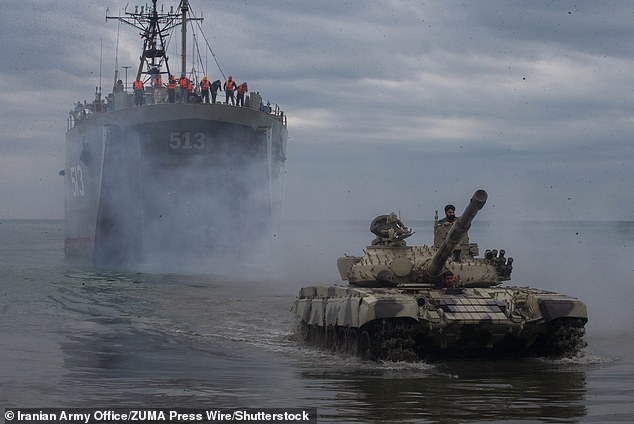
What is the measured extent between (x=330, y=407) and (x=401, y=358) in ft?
12.2

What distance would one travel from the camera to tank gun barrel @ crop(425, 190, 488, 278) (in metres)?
16.0

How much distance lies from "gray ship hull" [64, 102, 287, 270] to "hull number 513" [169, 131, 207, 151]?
3 cm

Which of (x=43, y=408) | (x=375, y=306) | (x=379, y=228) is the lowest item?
(x=43, y=408)

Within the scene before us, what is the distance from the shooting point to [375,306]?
16.1m

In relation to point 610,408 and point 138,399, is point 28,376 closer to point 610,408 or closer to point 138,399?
point 138,399

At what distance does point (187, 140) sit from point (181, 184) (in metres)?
1.55

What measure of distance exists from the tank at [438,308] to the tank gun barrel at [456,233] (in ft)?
0.05

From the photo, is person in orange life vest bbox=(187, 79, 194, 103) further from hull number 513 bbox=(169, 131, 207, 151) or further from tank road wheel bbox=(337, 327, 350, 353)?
tank road wheel bbox=(337, 327, 350, 353)

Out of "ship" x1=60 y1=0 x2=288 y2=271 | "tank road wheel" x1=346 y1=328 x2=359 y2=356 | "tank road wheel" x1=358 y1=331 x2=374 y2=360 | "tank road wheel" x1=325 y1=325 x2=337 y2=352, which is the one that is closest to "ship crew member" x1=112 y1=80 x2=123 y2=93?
"ship" x1=60 y1=0 x2=288 y2=271

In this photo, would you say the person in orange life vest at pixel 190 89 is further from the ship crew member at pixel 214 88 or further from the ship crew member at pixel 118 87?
the ship crew member at pixel 118 87

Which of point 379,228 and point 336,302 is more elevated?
point 379,228

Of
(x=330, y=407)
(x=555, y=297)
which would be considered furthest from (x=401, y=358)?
(x=330, y=407)

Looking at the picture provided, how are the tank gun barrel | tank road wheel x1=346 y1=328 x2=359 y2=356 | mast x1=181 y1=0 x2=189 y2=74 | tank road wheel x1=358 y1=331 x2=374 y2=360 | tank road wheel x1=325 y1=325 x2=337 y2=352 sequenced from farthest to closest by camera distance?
mast x1=181 y1=0 x2=189 y2=74
tank road wheel x1=325 y1=325 x2=337 y2=352
tank road wheel x1=346 y1=328 x2=359 y2=356
tank road wheel x1=358 y1=331 x2=374 y2=360
the tank gun barrel

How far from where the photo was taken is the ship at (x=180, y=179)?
4003 cm
